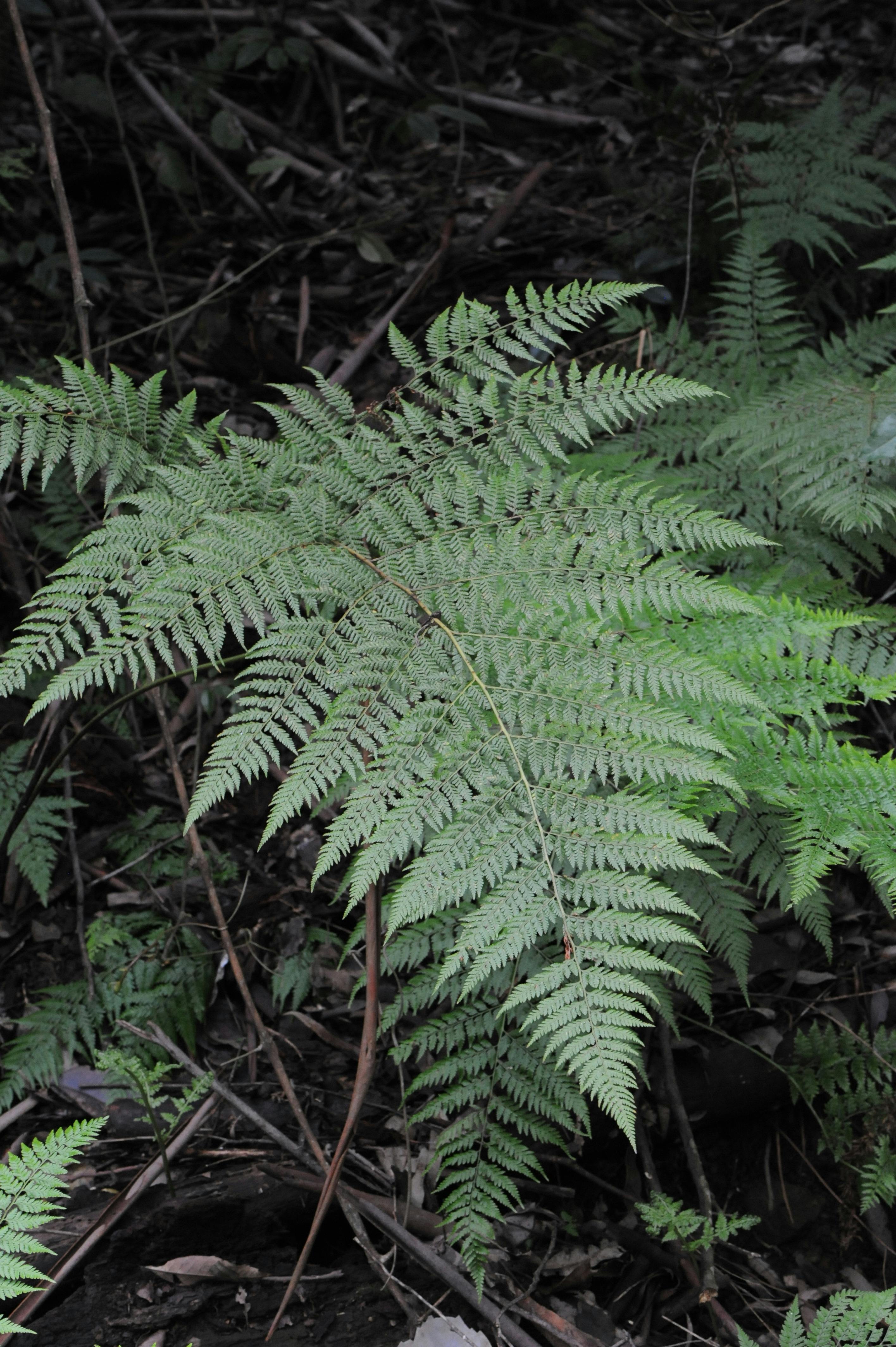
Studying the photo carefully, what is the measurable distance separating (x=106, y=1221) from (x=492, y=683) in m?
1.70

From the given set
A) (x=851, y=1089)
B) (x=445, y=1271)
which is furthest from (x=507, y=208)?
(x=445, y=1271)

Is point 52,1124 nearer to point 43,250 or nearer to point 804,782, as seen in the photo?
point 804,782

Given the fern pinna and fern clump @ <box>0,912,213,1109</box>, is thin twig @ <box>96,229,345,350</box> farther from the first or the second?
fern clump @ <box>0,912,213,1109</box>

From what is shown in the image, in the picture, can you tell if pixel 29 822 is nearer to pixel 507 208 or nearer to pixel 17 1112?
pixel 17 1112

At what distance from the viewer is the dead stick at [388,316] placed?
430cm

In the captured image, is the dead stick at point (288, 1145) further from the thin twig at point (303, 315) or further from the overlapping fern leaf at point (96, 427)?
the thin twig at point (303, 315)

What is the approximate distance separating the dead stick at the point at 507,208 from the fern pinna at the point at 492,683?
2437mm

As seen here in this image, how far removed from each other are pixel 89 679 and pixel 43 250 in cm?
353

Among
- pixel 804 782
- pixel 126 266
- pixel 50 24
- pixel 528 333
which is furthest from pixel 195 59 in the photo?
pixel 804 782

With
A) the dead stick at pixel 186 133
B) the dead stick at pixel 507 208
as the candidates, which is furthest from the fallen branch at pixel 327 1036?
the dead stick at pixel 186 133

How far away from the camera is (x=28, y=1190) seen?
6.37 ft

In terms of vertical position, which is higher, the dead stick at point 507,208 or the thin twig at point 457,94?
the thin twig at point 457,94

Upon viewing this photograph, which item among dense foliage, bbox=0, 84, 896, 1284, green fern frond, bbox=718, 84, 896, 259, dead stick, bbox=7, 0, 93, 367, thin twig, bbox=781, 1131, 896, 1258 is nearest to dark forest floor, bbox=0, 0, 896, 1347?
thin twig, bbox=781, 1131, 896, 1258

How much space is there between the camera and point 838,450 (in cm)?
295
